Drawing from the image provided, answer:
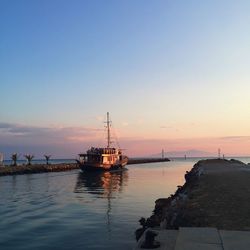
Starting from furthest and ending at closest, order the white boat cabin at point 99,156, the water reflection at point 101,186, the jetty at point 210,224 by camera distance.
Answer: the white boat cabin at point 99,156, the water reflection at point 101,186, the jetty at point 210,224

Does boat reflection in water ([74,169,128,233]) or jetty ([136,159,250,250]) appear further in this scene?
boat reflection in water ([74,169,128,233])

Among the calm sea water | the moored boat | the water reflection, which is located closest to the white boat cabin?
the moored boat

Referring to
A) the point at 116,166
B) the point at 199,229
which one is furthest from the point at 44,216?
the point at 116,166

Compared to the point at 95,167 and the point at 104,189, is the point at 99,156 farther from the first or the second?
the point at 104,189

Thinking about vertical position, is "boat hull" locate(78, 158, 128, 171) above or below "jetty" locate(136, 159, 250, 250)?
above

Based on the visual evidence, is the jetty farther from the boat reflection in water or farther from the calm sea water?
the boat reflection in water

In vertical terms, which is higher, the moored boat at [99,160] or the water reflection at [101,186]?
the moored boat at [99,160]

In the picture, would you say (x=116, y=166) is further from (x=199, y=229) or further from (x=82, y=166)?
(x=199, y=229)

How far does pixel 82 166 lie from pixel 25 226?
226ft

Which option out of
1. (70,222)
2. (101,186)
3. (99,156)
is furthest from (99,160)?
(70,222)

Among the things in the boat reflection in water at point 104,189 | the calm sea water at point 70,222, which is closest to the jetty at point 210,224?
the calm sea water at point 70,222

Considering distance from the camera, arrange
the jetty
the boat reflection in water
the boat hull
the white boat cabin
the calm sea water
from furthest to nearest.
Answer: the white boat cabin
the boat hull
the boat reflection in water
the calm sea water
the jetty

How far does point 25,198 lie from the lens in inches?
1415

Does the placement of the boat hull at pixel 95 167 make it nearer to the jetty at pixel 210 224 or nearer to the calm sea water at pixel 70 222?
the calm sea water at pixel 70 222
